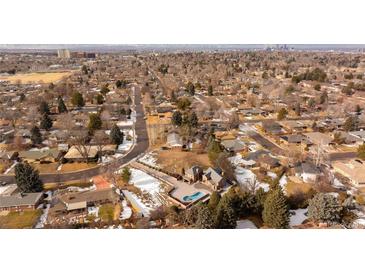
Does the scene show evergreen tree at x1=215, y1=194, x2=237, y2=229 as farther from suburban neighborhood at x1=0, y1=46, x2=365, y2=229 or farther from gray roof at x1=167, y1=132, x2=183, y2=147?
gray roof at x1=167, y1=132, x2=183, y2=147

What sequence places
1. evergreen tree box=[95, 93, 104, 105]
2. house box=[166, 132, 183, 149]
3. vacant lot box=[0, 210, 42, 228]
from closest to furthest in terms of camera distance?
1. vacant lot box=[0, 210, 42, 228]
2. house box=[166, 132, 183, 149]
3. evergreen tree box=[95, 93, 104, 105]

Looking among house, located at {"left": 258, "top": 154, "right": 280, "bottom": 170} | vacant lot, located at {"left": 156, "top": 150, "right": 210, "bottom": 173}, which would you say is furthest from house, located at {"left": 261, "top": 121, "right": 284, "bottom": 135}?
vacant lot, located at {"left": 156, "top": 150, "right": 210, "bottom": 173}

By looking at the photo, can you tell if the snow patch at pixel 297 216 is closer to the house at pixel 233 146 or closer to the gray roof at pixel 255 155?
the gray roof at pixel 255 155

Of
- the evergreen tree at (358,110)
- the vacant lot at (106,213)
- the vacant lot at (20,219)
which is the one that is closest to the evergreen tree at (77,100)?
the vacant lot at (20,219)

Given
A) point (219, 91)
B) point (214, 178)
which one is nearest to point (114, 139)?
point (214, 178)

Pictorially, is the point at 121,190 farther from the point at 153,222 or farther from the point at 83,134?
the point at 83,134

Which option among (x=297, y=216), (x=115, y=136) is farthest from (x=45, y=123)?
(x=297, y=216)

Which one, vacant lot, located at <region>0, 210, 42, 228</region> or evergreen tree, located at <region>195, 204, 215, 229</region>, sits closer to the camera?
evergreen tree, located at <region>195, 204, 215, 229</region>
